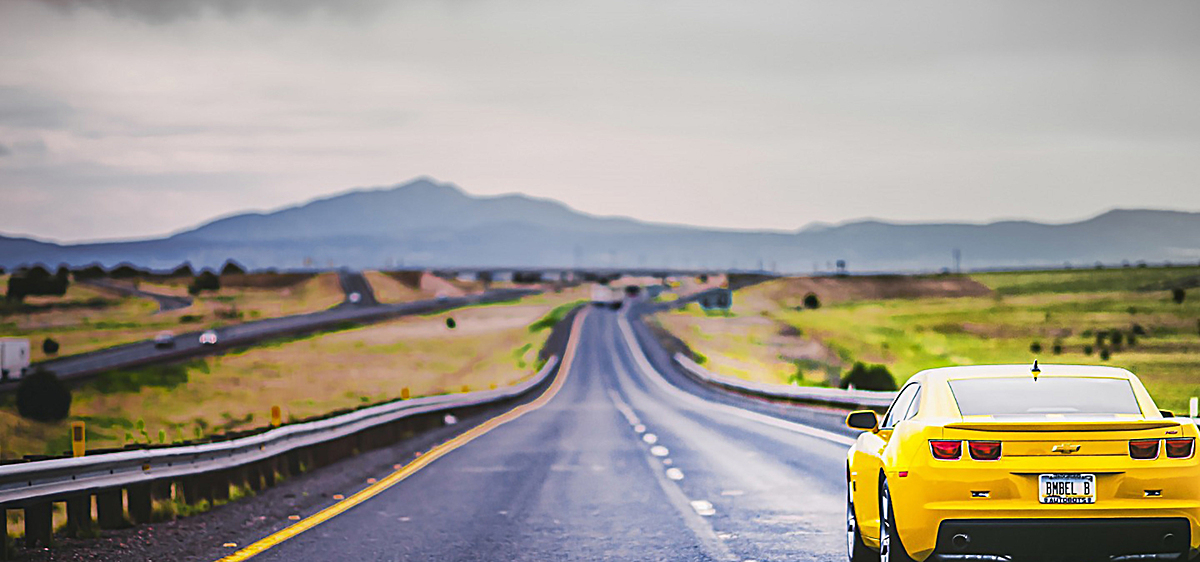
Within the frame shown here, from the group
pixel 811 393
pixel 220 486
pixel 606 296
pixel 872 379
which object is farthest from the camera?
pixel 606 296

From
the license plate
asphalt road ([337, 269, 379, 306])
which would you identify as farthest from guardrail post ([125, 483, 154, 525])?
asphalt road ([337, 269, 379, 306])

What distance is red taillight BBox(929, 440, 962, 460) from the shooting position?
8359 mm

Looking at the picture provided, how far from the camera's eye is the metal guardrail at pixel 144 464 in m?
11.3

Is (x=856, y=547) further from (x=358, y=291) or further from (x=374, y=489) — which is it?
(x=358, y=291)

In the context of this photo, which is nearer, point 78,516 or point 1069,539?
point 1069,539

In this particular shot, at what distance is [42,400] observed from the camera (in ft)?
175

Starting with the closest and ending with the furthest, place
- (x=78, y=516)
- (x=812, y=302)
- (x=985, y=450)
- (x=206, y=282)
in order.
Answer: (x=985, y=450)
(x=78, y=516)
(x=812, y=302)
(x=206, y=282)

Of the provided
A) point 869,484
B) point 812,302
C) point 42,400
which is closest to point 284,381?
point 42,400

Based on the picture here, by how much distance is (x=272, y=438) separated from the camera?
17297mm

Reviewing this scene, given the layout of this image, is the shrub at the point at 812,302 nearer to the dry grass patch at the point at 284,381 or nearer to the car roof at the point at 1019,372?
the dry grass patch at the point at 284,381

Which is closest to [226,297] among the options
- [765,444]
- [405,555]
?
[765,444]

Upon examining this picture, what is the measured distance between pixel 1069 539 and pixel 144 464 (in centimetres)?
932

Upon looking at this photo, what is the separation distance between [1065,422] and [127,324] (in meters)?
121

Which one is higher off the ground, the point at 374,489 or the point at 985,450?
the point at 985,450
